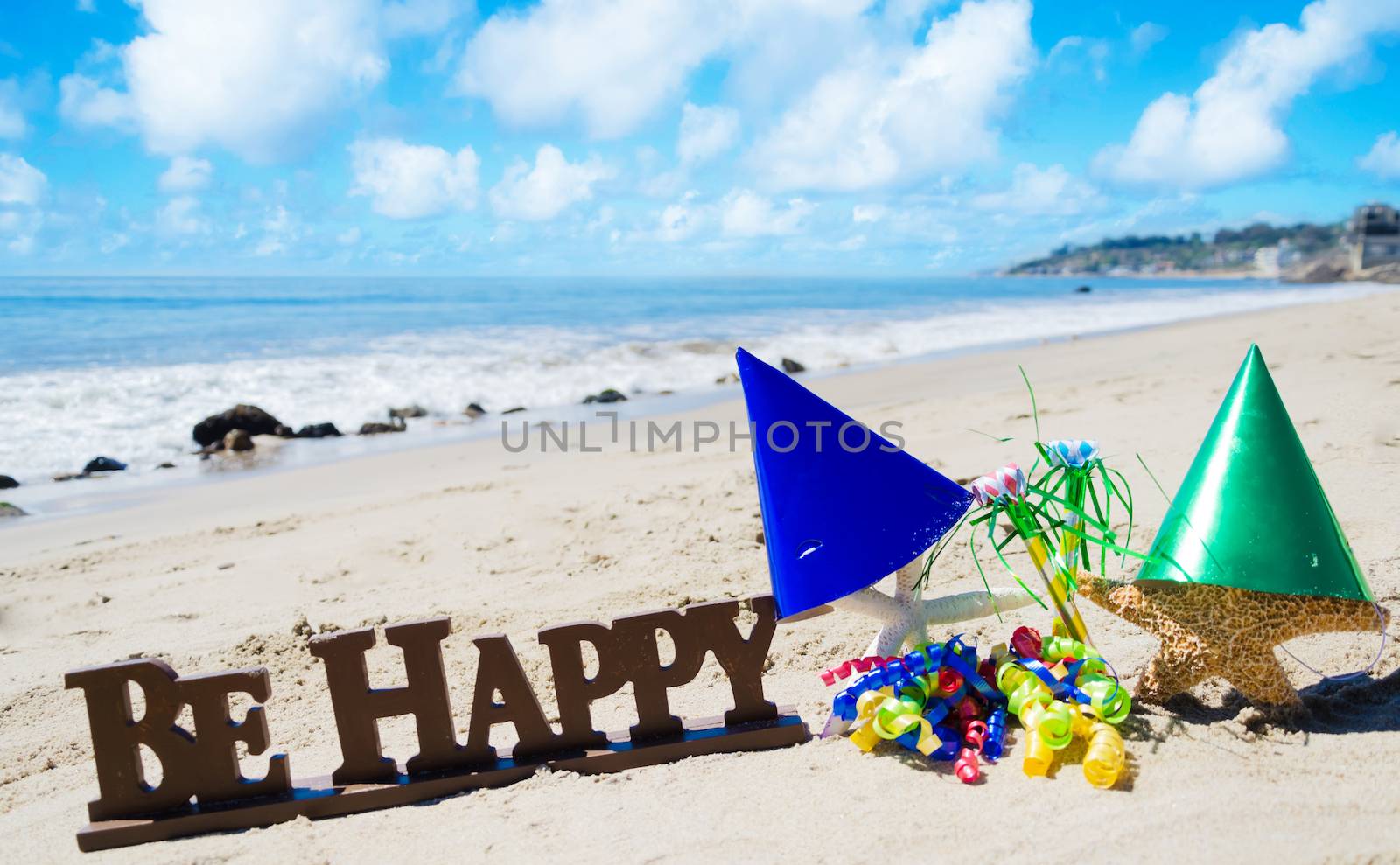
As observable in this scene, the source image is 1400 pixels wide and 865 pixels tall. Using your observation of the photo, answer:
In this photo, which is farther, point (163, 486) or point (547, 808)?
point (163, 486)

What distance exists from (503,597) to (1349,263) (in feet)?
206

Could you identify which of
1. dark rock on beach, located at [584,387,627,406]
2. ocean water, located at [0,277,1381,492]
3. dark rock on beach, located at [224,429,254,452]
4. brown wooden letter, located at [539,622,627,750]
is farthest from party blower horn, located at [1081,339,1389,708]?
dark rock on beach, located at [584,387,627,406]

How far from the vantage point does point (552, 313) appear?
3033 centimetres

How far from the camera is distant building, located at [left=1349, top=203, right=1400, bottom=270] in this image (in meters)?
51.7

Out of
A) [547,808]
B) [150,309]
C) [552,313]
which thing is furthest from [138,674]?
[150,309]

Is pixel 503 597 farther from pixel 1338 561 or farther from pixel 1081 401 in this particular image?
pixel 1081 401

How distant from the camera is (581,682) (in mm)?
2834

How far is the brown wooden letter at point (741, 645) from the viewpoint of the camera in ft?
9.36

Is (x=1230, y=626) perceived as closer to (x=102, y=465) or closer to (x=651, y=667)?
(x=651, y=667)

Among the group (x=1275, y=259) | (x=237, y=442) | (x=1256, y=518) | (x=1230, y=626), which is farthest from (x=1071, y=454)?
(x=1275, y=259)

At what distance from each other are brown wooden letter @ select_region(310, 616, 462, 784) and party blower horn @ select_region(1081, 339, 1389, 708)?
2184 mm

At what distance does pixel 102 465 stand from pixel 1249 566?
10334 mm

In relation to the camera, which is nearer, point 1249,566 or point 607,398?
point 1249,566

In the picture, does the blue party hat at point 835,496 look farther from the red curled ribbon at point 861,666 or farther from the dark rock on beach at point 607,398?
the dark rock on beach at point 607,398
